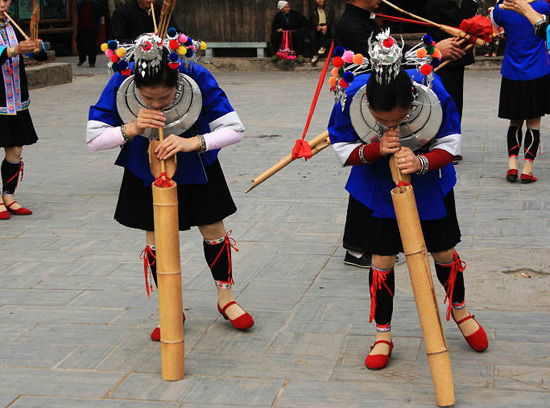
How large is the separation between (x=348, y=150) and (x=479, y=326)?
1044 mm

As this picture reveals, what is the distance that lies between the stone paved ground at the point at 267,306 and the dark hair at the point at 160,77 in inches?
49.6

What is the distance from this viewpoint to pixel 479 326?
3924 millimetres

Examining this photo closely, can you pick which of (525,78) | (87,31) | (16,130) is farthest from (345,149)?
(87,31)

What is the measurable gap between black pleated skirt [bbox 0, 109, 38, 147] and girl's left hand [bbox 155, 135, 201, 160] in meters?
3.34

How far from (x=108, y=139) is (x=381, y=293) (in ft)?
4.59

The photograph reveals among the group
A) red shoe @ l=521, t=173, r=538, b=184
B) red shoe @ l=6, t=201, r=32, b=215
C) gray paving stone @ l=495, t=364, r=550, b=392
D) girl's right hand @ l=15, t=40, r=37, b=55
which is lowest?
red shoe @ l=6, t=201, r=32, b=215

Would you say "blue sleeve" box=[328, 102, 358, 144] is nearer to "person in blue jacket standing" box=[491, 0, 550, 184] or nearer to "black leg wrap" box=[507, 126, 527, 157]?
"person in blue jacket standing" box=[491, 0, 550, 184]

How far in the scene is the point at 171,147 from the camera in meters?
3.66

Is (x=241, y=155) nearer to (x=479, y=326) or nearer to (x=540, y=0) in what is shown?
(x=540, y=0)

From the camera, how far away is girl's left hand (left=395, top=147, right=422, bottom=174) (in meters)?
3.43

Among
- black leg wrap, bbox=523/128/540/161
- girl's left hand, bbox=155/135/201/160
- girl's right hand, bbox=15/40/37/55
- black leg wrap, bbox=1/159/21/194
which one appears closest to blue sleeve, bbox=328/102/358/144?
girl's left hand, bbox=155/135/201/160

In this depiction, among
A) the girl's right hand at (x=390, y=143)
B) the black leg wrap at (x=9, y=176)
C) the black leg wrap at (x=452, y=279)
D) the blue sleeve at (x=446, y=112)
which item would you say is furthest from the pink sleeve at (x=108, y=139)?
the black leg wrap at (x=9, y=176)

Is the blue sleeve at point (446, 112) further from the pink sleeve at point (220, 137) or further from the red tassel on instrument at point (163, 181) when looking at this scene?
the red tassel on instrument at point (163, 181)

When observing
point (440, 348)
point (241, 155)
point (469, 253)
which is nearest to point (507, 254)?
point (469, 253)
